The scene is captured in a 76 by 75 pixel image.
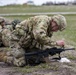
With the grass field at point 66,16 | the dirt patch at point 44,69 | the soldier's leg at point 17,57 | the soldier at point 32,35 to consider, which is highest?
the soldier at point 32,35

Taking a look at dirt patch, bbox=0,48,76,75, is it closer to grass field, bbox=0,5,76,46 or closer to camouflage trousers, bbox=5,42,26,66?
camouflage trousers, bbox=5,42,26,66

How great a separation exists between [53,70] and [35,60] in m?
0.63

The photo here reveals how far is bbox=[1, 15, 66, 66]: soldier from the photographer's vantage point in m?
7.37

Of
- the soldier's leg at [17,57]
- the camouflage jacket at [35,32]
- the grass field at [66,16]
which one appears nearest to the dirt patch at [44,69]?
the soldier's leg at [17,57]

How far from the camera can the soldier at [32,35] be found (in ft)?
24.2

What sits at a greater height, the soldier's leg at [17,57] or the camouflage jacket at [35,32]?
the camouflage jacket at [35,32]

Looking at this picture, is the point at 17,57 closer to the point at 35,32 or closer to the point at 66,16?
the point at 35,32

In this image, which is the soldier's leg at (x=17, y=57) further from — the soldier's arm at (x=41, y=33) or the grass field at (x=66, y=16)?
the grass field at (x=66, y=16)

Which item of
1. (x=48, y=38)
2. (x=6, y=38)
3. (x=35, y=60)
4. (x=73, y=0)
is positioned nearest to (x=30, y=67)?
(x=35, y=60)

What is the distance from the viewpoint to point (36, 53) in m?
7.86

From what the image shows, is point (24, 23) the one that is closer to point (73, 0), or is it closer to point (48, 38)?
point (48, 38)

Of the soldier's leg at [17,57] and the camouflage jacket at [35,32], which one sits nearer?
the camouflage jacket at [35,32]

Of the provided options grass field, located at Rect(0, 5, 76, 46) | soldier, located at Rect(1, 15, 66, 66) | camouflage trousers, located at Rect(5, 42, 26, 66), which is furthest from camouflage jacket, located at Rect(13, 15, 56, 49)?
grass field, located at Rect(0, 5, 76, 46)

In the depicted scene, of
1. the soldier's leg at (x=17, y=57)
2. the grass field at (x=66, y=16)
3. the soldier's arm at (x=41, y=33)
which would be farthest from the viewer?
the grass field at (x=66, y=16)
